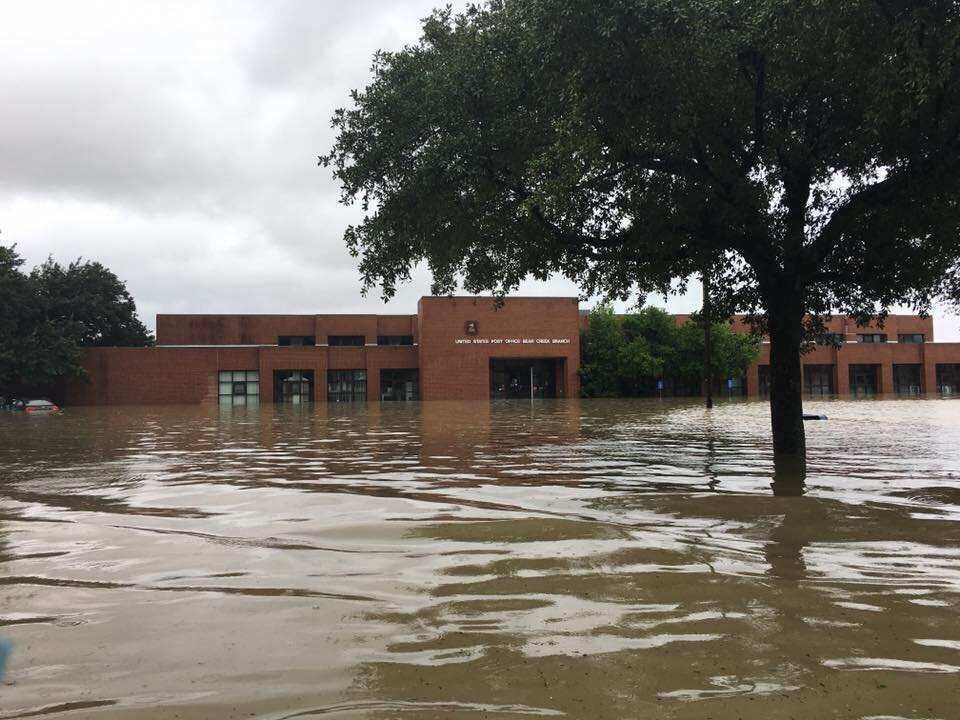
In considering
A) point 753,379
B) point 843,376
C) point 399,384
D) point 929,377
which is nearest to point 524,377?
point 399,384

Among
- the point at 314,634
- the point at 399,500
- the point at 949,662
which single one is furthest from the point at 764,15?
the point at 314,634

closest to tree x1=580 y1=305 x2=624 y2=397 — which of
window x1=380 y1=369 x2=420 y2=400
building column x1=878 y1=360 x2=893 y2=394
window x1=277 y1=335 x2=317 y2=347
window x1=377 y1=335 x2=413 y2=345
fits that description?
window x1=380 y1=369 x2=420 y2=400

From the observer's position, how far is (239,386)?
63.8 m

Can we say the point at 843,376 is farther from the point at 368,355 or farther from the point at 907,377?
the point at 368,355

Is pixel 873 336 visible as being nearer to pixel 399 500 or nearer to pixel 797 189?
pixel 797 189

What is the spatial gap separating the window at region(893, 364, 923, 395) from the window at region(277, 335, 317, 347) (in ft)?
207

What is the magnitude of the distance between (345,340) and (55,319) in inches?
1011

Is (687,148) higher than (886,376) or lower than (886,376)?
higher

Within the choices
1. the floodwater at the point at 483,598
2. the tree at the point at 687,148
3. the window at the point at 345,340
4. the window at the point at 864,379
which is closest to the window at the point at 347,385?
the window at the point at 345,340

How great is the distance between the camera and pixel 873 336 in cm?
7819

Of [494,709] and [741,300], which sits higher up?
[741,300]

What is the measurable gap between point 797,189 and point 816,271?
74.6 inches

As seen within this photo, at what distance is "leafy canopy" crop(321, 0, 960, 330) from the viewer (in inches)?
368

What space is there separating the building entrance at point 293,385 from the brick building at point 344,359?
93mm
